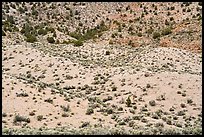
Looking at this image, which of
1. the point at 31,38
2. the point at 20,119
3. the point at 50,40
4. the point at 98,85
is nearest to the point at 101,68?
the point at 98,85

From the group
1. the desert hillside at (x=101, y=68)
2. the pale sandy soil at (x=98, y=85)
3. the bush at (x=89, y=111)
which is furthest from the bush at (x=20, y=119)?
the bush at (x=89, y=111)

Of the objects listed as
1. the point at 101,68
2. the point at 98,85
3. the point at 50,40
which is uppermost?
the point at 50,40

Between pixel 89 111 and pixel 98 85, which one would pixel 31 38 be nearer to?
pixel 98 85

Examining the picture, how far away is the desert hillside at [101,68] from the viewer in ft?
64.9

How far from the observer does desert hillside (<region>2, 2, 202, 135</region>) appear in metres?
19.8

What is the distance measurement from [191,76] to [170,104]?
527cm

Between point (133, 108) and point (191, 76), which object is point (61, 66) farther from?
point (133, 108)

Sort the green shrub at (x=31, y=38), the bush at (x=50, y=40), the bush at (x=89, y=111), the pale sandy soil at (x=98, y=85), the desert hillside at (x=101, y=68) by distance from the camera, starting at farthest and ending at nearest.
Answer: the bush at (x=50, y=40) < the green shrub at (x=31, y=38) < the bush at (x=89, y=111) < the pale sandy soil at (x=98, y=85) < the desert hillside at (x=101, y=68)

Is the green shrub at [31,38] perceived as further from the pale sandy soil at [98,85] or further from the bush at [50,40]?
the pale sandy soil at [98,85]

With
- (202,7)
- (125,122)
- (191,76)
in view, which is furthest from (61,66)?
(202,7)

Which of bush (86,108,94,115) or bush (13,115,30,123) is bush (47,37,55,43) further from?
bush (13,115,30,123)

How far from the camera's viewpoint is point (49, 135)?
51.6 ft

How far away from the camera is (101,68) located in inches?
1298

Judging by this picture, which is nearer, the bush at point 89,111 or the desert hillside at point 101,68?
the desert hillside at point 101,68
